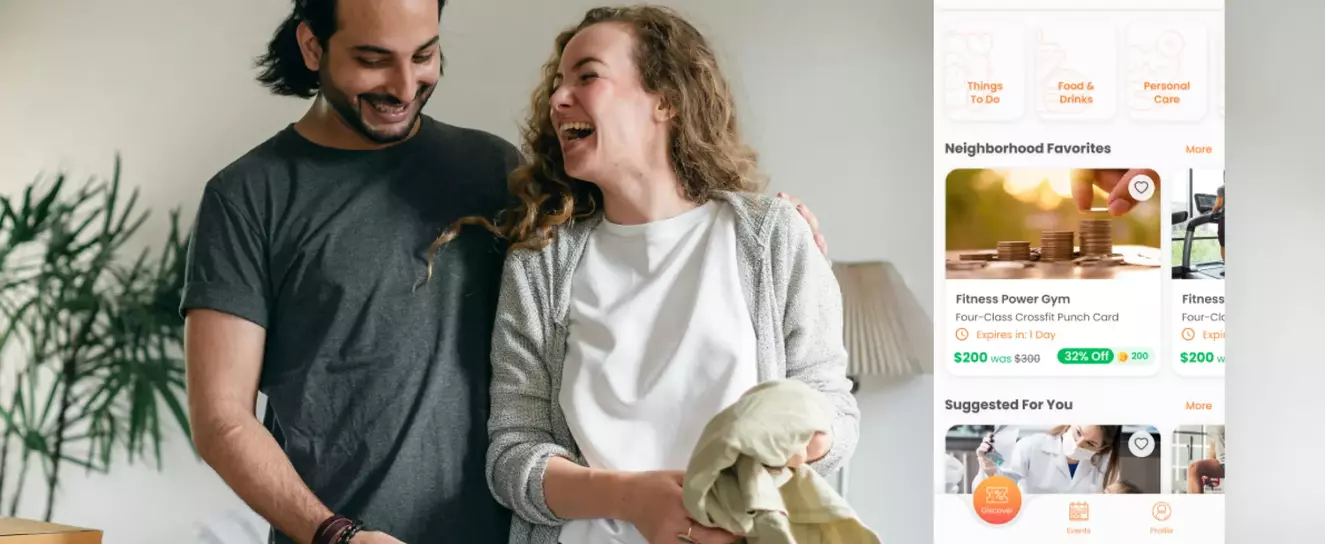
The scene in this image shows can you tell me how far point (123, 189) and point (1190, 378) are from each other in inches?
76.5

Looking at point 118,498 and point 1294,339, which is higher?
point 1294,339

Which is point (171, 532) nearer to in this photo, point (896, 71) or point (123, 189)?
point (123, 189)

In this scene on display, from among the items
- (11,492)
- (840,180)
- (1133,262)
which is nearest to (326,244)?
(11,492)

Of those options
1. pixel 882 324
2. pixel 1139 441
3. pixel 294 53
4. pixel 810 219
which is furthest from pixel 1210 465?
pixel 294 53

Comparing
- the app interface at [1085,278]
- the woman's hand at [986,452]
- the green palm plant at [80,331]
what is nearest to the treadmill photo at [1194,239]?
the app interface at [1085,278]

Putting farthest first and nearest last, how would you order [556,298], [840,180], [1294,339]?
[1294,339] → [840,180] → [556,298]

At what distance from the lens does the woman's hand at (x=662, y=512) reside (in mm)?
1508

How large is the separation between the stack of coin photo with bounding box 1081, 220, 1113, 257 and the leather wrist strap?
4.56ft

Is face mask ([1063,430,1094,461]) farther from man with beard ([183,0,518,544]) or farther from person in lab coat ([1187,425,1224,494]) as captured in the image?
man with beard ([183,0,518,544])

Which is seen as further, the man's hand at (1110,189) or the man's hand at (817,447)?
the man's hand at (1110,189)

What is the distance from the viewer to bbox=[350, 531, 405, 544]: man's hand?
68.6 inches

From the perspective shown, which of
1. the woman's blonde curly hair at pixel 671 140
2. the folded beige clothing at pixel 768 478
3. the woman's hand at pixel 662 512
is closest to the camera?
the folded beige clothing at pixel 768 478

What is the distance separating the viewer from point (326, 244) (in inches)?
72.1

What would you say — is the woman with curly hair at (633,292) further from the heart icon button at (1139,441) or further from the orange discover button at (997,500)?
the heart icon button at (1139,441)
